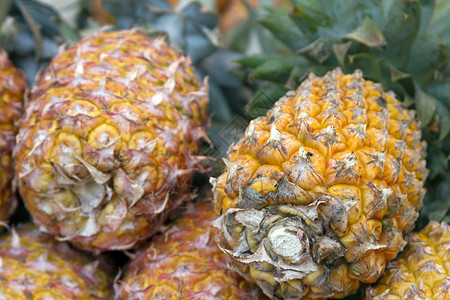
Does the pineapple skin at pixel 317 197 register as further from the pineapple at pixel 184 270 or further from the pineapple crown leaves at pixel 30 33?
the pineapple crown leaves at pixel 30 33

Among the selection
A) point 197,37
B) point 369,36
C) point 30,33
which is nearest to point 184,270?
point 369,36

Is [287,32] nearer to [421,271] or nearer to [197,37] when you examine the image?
[197,37]

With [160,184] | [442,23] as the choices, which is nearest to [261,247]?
[160,184]

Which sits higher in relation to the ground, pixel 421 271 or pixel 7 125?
pixel 7 125

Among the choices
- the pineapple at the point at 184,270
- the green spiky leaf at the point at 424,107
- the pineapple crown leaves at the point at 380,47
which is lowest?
the pineapple at the point at 184,270

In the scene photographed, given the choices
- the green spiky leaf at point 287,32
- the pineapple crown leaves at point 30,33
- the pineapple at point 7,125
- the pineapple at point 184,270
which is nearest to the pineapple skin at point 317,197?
the pineapple at point 184,270

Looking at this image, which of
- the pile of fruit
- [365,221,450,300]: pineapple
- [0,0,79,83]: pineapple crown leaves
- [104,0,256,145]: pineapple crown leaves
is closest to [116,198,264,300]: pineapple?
the pile of fruit
